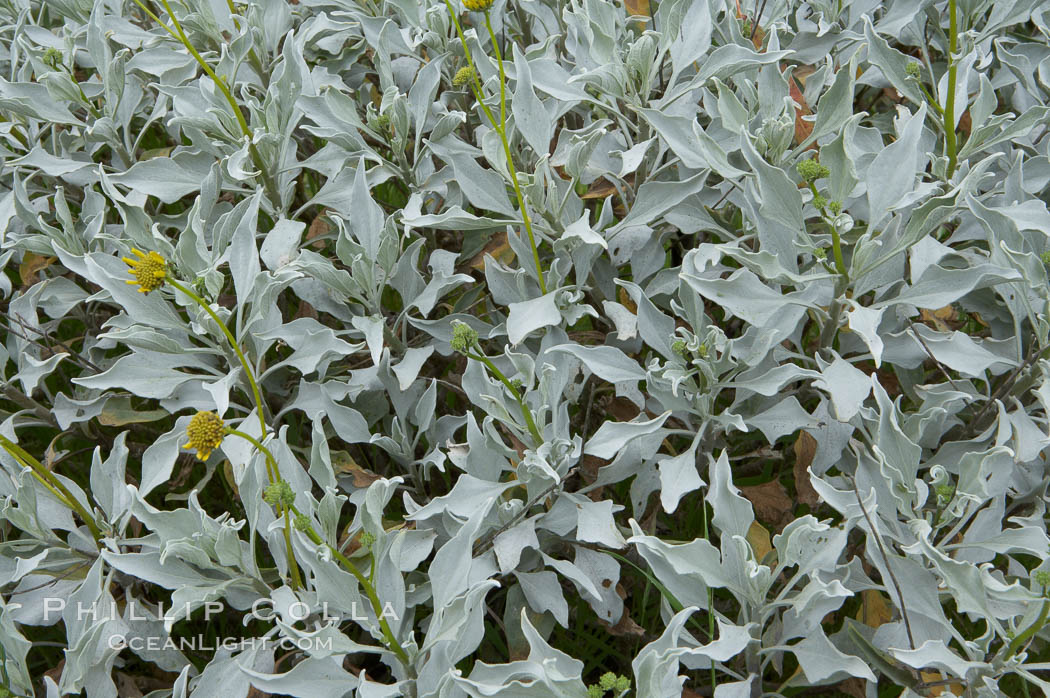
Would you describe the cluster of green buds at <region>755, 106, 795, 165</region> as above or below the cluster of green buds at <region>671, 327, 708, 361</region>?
above

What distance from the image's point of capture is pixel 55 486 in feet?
6.84

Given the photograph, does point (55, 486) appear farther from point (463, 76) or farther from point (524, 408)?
point (463, 76)

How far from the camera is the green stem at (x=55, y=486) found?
1.94 m

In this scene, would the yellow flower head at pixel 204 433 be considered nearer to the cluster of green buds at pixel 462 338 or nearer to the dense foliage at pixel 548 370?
the dense foliage at pixel 548 370

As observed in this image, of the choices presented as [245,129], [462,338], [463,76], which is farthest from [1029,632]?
[245,129]

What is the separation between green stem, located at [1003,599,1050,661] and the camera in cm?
147

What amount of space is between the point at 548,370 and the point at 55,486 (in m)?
1.19

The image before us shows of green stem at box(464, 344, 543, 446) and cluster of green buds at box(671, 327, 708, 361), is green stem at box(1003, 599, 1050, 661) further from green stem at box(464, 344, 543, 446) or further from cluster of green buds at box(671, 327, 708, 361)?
green stem at box(464, 344, 543, 446)

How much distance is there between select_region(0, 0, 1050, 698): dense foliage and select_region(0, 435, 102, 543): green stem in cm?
1

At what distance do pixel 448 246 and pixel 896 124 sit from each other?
1.21 m

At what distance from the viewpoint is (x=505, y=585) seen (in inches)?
88.4

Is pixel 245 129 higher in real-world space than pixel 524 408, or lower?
higher

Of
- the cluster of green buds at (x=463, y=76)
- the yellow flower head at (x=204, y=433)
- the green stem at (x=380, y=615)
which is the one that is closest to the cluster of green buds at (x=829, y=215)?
the cluster of green buds at (x=463, y=76)

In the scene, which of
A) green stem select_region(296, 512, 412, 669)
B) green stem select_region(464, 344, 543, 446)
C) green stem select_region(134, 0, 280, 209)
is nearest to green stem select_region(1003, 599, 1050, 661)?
green stem select_region(464, 344, 543, 446)
